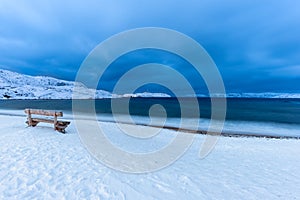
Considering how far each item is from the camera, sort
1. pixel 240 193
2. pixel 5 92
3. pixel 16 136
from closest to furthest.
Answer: pixel 240 193, pixel 16 136, pixel 5 92

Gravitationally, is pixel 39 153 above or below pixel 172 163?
above

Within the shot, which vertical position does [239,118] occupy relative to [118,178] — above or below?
below

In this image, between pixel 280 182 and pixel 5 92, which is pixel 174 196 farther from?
pixel 5 92

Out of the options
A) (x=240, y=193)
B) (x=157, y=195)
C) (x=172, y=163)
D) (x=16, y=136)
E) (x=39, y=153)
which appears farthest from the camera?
(x=16, y=136)

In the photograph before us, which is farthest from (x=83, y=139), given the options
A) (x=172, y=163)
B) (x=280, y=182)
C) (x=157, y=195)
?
(x=280, y=182)

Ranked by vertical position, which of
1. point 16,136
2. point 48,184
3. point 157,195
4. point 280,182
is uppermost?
point 16,136

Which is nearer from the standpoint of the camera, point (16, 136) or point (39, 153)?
point (39, 153)

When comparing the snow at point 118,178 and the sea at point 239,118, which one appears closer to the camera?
the snow at point 118,178

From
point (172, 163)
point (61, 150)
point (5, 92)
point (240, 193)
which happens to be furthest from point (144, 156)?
point (5, 92)

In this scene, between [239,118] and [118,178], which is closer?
[118,178]

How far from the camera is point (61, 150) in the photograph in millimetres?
8508

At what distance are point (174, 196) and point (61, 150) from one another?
5447mm

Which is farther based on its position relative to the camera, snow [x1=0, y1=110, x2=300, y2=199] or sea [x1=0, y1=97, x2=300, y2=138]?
sea [x1=0, y1=97, x2=300, y2=138]

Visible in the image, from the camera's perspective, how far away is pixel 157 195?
5.42 meters
